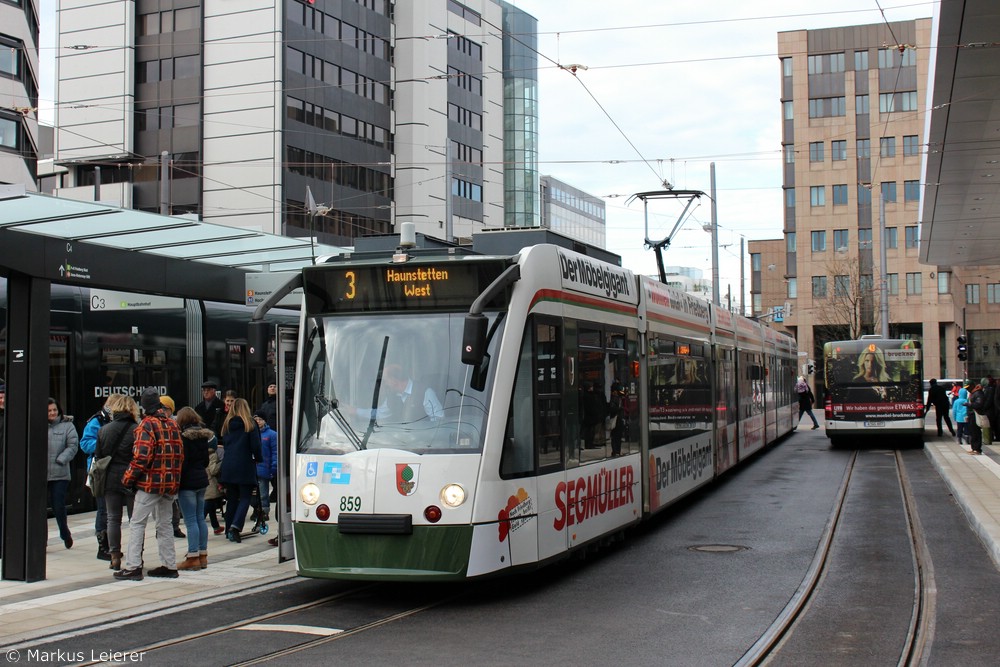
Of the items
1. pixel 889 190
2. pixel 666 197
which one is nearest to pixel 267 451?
pixel 666 197

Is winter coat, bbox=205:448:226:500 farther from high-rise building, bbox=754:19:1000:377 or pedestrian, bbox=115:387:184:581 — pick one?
high-rise building, bbox=754:19:1000:377

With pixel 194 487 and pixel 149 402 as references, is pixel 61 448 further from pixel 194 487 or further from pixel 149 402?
pixel 149 402

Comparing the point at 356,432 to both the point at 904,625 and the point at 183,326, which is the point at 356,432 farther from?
the point at 183,326

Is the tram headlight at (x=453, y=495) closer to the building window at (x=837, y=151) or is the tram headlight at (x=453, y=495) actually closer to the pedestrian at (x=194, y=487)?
the pedestrian at (x=194, y=487)

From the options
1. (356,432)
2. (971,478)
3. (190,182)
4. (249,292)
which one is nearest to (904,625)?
(356,432)

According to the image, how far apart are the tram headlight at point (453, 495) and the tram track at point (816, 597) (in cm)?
245

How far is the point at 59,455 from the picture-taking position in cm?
1189

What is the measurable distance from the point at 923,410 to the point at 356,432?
69.4 ft

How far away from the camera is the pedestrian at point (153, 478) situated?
9992 mm

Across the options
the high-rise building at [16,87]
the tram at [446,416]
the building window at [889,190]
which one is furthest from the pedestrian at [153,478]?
the building window at [889,190]

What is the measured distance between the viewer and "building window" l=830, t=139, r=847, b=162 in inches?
2894

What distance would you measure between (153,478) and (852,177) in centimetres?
6979

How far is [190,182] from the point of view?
4972cm

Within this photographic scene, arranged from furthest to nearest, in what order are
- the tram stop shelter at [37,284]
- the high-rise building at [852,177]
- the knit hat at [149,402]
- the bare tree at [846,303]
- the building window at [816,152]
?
the building window at [816,152], the high-rise building at [852,177], the bare tree at [846,303], the knit hat at [149,402], the tram stop shelter at [37,284]
